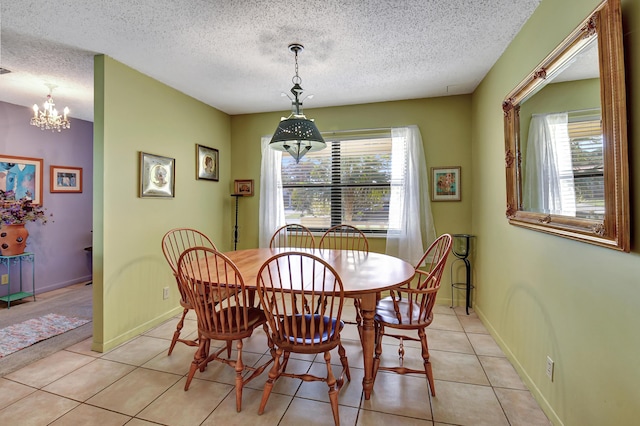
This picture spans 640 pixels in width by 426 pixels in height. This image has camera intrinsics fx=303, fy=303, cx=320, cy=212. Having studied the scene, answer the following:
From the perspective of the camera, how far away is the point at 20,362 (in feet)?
7.61

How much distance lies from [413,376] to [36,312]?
4004mm

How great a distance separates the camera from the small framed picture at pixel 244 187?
4.23 m

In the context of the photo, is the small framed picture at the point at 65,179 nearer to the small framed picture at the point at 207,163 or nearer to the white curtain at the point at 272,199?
the small framed picture at the point at 207,163

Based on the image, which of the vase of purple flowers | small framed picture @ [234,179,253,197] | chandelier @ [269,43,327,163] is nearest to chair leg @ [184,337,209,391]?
chandelier @ [269,43,327,163]

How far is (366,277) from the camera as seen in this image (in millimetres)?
1984

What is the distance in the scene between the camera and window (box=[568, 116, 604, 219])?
129 cm

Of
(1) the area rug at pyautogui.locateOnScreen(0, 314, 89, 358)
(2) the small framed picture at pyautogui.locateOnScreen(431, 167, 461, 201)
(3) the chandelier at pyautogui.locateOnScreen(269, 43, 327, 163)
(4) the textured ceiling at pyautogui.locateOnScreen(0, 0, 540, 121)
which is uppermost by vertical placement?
(4) the textured ceiling at pyautogui.locateOnScreen(0, 0, 540, 121)

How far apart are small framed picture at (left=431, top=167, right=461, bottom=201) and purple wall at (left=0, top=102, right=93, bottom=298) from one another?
4.71 metres

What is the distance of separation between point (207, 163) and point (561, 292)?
3.67m

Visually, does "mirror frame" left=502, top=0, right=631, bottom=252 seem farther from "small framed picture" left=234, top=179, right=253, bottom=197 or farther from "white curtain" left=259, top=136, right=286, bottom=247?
"small framed picture" left=234, top=179, right=253, bottom=197

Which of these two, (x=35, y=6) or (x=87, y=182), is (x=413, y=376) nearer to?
(x=35, y=6)

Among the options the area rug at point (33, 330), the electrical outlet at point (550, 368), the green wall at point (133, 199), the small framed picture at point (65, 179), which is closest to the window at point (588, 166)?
the electrical outlet at point (550, 368)

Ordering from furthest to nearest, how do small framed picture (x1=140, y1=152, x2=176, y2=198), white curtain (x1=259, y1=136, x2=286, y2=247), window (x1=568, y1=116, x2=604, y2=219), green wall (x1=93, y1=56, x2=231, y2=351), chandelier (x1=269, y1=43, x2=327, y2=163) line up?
white curtain (x1=259, y1=136, x2=286, y2=247) → small framed picture (x1=140, y1=152, x2=176, y2=198) → green wall (x1=93, y1=56, x2=231, y2=351) → chandelier (x1=269, y1=43, x2=327, y2=163) → window (x1=568, y1=116, x2=604, y2=219)

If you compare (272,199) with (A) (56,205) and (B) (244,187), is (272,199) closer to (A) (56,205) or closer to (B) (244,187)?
(B) (244,187)
